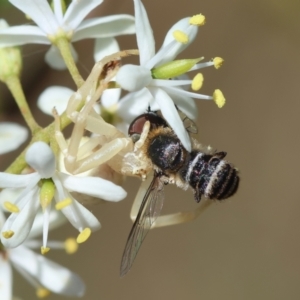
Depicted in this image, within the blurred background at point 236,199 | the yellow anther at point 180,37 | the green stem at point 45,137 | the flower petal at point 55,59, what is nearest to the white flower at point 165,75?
the yellow anther at point 180,37

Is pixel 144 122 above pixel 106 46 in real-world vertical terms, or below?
below

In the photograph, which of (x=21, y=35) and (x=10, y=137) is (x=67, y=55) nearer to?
(x=21, y=35)

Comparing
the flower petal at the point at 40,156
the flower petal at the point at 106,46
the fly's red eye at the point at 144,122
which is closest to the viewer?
the flower petal at the point at 40,156

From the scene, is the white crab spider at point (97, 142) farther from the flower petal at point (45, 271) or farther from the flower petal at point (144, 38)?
the flower petal at point (45, 271)

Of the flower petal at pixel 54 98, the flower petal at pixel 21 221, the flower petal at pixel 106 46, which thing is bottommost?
the flower petal at pixel 21 221

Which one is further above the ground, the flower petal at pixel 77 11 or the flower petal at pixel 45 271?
the flower petal at pixel 77 11

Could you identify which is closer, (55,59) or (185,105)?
(185,105)

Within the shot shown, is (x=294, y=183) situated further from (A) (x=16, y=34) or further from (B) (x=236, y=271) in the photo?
(A) (x=16, y=34)

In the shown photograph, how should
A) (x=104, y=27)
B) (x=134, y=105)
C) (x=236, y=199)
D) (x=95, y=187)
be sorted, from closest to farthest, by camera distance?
(x=95, y=187) → (x=104, y=27) → (x=134, y=105) → (x=236, y=199)

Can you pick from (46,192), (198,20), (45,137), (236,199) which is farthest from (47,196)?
(236,199)
